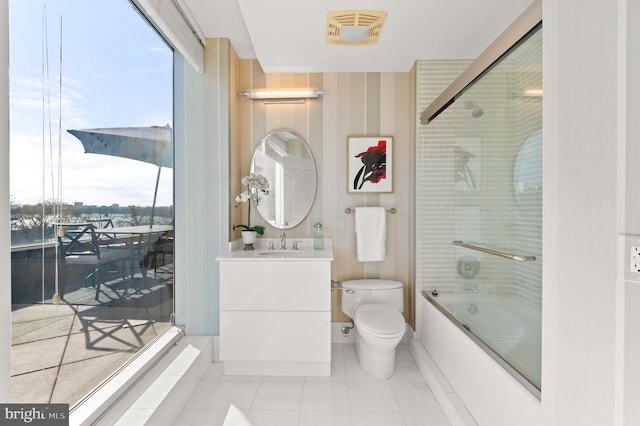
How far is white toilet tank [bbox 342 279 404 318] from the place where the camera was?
7.68 ft

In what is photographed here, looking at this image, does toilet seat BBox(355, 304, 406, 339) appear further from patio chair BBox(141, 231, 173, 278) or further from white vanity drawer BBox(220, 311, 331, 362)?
patio chair BBox(141, 231, 173, 278)

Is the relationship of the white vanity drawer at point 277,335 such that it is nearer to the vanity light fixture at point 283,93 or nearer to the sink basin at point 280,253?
the sink basin at point 280,253

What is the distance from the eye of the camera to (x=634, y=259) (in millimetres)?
750

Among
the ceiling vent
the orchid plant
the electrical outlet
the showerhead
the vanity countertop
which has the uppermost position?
the ceiling vent

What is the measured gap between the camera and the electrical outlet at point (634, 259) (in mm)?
745

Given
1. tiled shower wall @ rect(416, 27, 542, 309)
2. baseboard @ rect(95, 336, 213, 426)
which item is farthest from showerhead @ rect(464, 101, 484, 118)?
baseboard @ rect(95, 336, 213, 426)

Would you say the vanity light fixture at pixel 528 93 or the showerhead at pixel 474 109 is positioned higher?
the showerhead at pixel 474 109

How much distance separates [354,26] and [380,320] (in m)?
1.91

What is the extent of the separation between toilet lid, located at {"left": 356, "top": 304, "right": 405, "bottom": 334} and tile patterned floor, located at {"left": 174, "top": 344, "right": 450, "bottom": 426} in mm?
383

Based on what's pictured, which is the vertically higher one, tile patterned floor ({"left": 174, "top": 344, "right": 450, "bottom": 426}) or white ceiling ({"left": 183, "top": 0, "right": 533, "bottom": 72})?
white ceiling ({"left": 183, "top": 0, "right": 533, "bottom": 72})

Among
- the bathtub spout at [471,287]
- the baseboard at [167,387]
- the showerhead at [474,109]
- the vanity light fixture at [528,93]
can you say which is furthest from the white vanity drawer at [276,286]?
the vanity light fixture at [528,93]

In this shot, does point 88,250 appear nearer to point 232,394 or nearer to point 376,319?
point 232,394

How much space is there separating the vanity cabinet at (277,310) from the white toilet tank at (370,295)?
0.39 meters

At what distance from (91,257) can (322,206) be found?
5.39 feet
